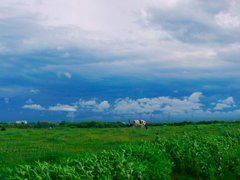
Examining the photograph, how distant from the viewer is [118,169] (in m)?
6.32

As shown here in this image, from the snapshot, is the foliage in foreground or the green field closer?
the foliage in foreground

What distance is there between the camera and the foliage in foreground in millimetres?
5473

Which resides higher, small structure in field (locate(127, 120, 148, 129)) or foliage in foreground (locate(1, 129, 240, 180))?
small structure in field (locate(127, 120, 148, 129))

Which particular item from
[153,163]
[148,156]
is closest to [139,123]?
[148,156]

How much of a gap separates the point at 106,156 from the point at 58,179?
1558mm

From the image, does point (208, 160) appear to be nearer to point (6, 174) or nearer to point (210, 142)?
point (210, 142)

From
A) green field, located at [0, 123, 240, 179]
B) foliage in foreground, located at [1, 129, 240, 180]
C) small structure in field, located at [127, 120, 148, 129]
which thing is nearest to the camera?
foliage in foreground, located at [1, 129, 240, 180]

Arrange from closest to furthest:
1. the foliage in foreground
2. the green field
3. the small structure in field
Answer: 1. the foliage in foreground
2. the green field
3. the small structure in field

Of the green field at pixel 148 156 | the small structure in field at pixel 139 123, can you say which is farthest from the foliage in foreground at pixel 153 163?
the small structure in field at pixel 139 123

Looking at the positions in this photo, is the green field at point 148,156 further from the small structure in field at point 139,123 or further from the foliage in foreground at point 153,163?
the small structure in field at point 139,123

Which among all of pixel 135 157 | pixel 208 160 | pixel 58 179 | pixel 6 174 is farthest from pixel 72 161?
pixel 208 160

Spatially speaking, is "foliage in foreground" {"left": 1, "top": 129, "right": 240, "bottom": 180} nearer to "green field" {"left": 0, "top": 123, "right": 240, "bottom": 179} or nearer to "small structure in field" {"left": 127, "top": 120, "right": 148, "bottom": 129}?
"green field" {"left": 0, "top": 123, "right": 240, "bottom": 179}

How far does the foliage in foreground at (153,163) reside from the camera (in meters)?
5.47

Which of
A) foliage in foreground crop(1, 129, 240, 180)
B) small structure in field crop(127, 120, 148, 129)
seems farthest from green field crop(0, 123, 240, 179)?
small structure in field crop(127, 120, 148, 129)
